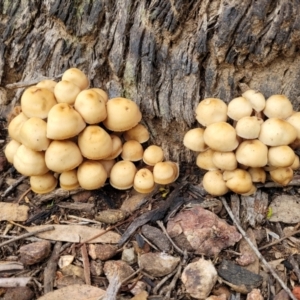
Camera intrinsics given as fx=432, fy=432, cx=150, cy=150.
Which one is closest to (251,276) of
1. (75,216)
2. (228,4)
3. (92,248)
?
(92,248)

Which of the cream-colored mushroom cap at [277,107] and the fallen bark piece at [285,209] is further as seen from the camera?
the fallen bark piece at [285,209]

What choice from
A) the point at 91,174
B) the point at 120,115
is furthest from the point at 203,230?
the point at 120,115

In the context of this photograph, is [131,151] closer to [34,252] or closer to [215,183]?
[215,183]

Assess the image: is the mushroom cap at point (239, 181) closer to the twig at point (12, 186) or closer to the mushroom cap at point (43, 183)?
the mushroom cap at point (43, 183)

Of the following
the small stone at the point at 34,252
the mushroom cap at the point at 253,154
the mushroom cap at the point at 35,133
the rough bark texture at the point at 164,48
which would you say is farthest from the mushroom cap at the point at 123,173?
the mushroom cap at the point at 253,154

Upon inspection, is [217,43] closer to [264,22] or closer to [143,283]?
[264,22]

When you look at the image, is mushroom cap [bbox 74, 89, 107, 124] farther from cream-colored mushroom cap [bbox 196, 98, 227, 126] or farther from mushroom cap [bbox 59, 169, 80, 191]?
cream-colored mushroom cap [bbox 196, 98, 227, 126]

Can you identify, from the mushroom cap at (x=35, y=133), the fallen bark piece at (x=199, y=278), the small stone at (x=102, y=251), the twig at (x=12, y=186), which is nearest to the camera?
the fallen bark piece at (x=199, y=278)
